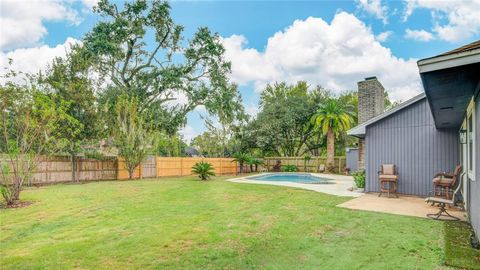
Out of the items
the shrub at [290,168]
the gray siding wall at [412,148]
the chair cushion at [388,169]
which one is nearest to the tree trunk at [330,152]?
the shrub at [290,168]

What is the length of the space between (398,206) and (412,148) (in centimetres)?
261

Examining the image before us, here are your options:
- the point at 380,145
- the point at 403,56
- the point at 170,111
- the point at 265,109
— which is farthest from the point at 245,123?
the point at 380,145

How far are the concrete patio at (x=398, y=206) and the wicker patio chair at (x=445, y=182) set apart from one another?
1.68 ft

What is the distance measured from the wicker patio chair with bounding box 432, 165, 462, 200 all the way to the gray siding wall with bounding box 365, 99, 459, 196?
1.43 ft

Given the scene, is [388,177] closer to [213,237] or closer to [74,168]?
[213,237]

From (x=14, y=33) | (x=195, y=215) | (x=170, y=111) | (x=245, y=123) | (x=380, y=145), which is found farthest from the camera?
(x=245, y=123)

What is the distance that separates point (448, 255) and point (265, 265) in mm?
2541

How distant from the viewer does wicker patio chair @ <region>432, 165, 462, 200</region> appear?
6875 mm

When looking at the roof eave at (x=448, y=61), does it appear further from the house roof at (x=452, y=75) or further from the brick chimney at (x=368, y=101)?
the brick chimney at (x=368, y=101)

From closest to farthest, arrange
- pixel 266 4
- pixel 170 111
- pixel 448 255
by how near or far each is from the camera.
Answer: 1. pixel 448 255
2. pixel 266 4
3. pixel 170 111

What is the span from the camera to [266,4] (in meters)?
12.6

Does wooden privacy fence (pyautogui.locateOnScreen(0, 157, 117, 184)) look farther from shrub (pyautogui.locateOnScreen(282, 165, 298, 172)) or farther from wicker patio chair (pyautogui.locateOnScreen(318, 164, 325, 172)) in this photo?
wicker patio chair (pyautogui.locateOnScreen(318, 164, 325, 172))

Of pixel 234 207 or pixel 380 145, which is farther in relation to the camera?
pixel 380 145

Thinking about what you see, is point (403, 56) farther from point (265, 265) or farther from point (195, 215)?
point (265, 265)
